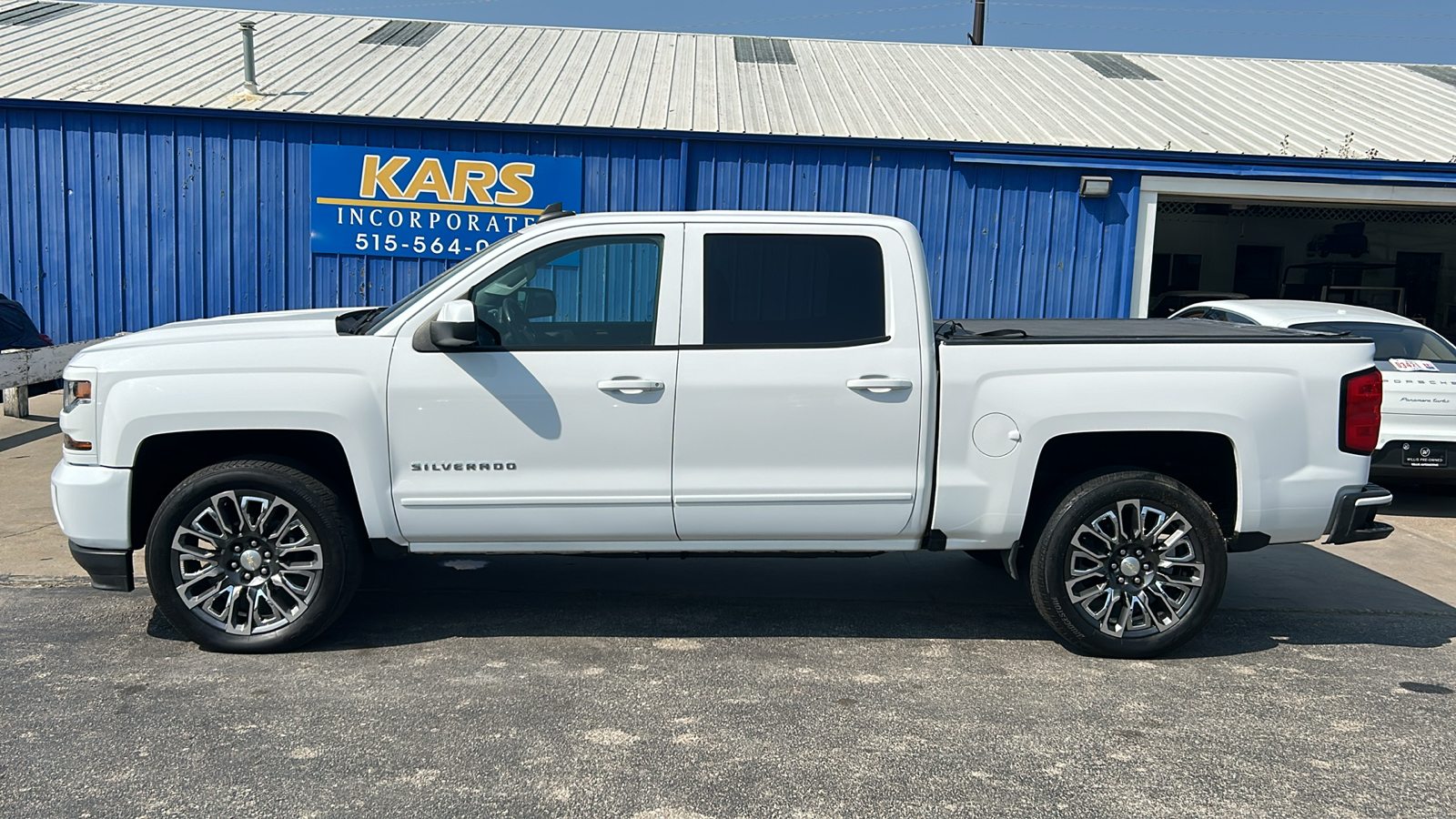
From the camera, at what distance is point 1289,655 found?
15.9 ft

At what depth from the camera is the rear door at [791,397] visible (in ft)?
14.8

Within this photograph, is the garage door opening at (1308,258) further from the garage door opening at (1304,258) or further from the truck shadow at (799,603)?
the truck shadow at (799,603)

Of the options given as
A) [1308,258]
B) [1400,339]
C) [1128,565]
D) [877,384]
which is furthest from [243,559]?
[1308,258]

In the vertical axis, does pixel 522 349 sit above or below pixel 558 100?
below

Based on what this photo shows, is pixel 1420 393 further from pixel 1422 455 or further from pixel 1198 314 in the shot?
pixel 1198 314

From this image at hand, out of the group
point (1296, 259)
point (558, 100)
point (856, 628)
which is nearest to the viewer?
point (856, 628)

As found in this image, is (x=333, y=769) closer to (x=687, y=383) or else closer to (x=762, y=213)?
(x=687, y=383)

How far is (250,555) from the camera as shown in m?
4.48

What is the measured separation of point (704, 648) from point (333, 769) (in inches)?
68.0

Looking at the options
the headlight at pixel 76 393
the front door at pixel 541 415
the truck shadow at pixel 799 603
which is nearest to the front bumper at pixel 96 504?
the headlight at pixel 76 393

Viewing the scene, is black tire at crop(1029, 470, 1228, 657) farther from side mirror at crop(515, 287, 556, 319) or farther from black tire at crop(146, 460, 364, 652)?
black tire at crop(146, 460, 364, 652)

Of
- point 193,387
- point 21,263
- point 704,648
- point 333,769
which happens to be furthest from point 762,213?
point 21,263

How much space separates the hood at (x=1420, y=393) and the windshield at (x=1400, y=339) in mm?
404

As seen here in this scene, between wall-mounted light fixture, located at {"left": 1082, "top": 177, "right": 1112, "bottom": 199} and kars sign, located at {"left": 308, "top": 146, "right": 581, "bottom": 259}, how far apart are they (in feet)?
17.2
